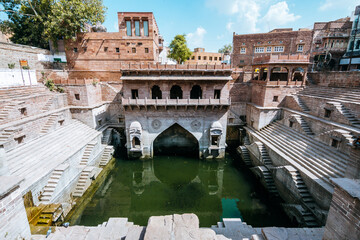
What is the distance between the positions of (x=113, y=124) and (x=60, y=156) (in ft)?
28.3

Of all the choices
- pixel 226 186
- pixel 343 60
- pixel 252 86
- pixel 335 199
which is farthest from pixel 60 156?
pixel 343 60

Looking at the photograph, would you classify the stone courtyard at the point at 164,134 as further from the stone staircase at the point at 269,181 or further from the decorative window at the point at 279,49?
the decorative window at the point at 279,49

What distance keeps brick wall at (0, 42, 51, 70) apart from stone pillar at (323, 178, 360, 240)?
2880 centimetres

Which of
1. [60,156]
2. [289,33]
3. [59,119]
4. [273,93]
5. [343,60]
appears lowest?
[60,156]

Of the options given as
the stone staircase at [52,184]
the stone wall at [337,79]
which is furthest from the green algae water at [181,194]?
the stone wall at [337,79]

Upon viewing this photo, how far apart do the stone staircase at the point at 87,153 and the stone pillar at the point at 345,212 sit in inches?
585

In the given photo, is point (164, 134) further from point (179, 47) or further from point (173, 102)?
point (179, 47)

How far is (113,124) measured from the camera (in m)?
20.8

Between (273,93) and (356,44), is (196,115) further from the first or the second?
(356,44)

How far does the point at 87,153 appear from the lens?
48.1 feet

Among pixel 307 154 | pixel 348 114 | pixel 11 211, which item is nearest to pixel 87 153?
pixel 11 211

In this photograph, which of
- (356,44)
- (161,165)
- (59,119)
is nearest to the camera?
(59,119)

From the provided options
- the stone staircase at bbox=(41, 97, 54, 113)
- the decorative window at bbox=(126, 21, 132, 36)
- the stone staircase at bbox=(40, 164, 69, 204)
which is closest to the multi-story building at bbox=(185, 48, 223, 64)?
the decorative window at bbox=(126, 21, 132, 36)

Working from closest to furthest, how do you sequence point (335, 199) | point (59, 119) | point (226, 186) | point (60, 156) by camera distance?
1. point (335, 199)
2. point (60, 156)
3. point (226, 186)
4. point (59, 119)
